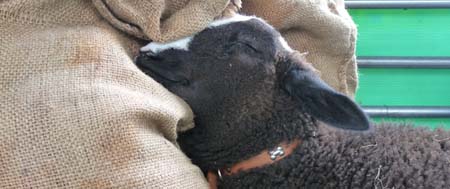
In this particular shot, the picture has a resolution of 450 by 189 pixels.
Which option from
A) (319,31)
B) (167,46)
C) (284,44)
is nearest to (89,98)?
(167,46)

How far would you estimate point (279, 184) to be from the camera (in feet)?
4.58

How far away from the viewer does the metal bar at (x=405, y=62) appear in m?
2.31

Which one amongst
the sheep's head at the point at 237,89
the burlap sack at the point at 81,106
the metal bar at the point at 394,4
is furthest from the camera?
the metal bar at the point at 394,4

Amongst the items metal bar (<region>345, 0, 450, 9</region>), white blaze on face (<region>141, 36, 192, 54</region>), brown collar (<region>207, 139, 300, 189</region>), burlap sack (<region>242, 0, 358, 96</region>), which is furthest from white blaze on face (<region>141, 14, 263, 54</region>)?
metal bar (<region>345, 0, 450, 9</region>)

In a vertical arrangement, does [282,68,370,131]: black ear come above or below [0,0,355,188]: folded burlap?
below

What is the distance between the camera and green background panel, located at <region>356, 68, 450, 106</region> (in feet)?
7.80

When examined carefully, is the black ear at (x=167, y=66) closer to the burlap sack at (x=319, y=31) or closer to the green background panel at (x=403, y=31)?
the burlap sack at (x=319, y=31)

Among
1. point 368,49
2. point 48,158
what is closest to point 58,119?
point 48,158

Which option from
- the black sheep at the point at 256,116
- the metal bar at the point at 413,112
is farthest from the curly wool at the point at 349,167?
the metal bar at the point at 413,112

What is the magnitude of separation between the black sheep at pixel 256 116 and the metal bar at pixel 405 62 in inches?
37.2

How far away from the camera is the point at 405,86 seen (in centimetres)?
240

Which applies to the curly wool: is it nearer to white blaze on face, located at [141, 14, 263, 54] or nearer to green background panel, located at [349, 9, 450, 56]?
white blaze on face, located at [141, 14, 263, 54]

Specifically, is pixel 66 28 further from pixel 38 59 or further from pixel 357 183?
pixel 357 183

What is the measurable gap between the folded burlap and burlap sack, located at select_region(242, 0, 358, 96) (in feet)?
0.75
